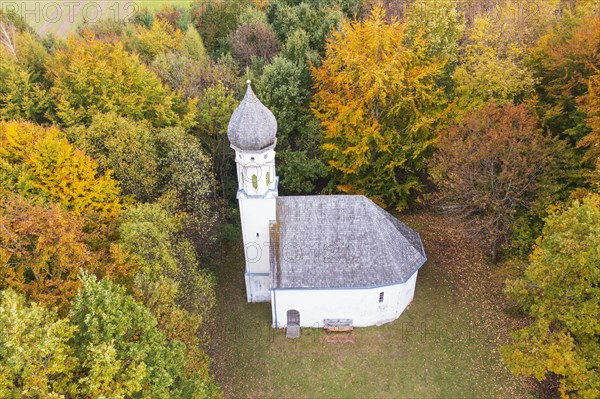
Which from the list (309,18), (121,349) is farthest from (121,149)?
(309,18)

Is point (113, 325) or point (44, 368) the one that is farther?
point (113, 325)

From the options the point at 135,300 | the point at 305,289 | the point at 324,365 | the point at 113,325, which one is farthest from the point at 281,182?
the point at 113,325

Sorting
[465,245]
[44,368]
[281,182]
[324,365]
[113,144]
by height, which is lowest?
[324,365]

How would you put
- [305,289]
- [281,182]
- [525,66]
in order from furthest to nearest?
[281,182], [525,66], [305,289]

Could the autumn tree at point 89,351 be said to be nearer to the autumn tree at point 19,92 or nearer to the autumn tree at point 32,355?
the autumn tree at point 32,355

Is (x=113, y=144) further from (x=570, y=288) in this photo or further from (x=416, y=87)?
(x=570, y=288)

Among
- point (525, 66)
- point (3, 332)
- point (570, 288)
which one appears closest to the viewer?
point (3, 332)

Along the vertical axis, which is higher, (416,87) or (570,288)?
(416,87)
